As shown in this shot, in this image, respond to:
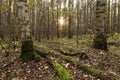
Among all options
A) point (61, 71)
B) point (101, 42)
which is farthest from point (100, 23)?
point (61, 71)

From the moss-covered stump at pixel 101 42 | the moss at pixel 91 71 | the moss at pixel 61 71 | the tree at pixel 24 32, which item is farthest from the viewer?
the moss-covered stump at pixel 101 42

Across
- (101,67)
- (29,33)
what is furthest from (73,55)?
(29,33)

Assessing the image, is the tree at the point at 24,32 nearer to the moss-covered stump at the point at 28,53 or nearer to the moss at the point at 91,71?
the moss-covered stump at the point at 28,53

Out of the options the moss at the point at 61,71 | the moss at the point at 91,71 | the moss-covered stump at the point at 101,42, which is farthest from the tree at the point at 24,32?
the moss-covered stump at the point at 101,42

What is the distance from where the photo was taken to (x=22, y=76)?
6.19 m

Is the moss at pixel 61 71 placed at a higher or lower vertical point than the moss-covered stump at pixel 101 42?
lower

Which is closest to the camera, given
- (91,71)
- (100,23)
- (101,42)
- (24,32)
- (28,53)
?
(91,71)

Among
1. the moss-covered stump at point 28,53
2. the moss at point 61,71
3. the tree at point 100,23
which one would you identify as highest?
Result: the tree at point 100,23

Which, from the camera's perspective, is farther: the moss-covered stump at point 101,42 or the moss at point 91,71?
the moss-covered stump at point 101,42

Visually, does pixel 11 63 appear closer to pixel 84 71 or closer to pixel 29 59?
→ pixel 29 59

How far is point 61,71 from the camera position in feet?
19.1

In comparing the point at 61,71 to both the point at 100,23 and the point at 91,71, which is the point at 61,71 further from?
the point at 100,23

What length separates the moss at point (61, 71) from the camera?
5458 mm

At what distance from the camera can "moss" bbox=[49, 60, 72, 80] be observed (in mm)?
5458
